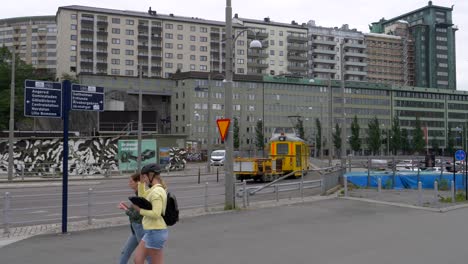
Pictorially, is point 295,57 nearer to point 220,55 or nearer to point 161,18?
point 220,55

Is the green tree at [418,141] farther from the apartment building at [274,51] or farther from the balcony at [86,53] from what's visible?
the balcony at [86,53]

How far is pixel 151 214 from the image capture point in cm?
625

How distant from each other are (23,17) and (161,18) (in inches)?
2202

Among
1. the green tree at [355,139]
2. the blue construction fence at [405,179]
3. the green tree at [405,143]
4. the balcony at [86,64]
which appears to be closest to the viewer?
the blue construction fence at [405,179]

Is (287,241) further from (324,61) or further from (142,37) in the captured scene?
(324,61)

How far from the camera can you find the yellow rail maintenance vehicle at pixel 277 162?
3103 cm

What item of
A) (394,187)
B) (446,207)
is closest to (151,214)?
(446,207)

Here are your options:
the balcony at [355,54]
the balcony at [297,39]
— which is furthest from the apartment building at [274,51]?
the balcony at [355,54]

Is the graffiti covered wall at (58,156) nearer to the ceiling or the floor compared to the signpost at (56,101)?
nearer to the floor

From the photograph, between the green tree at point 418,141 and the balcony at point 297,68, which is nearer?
the green tree at point 418,141

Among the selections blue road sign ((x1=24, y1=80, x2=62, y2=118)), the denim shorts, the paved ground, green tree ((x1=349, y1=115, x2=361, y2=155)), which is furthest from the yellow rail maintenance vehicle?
green tree ((x1=349, y1=115, x2=361, y2=155))

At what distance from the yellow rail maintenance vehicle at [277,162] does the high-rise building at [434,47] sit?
139 m

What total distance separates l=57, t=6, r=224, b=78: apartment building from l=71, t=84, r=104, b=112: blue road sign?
318 ft

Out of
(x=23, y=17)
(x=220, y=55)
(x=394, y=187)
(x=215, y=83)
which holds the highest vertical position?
(x=23, y=17)
